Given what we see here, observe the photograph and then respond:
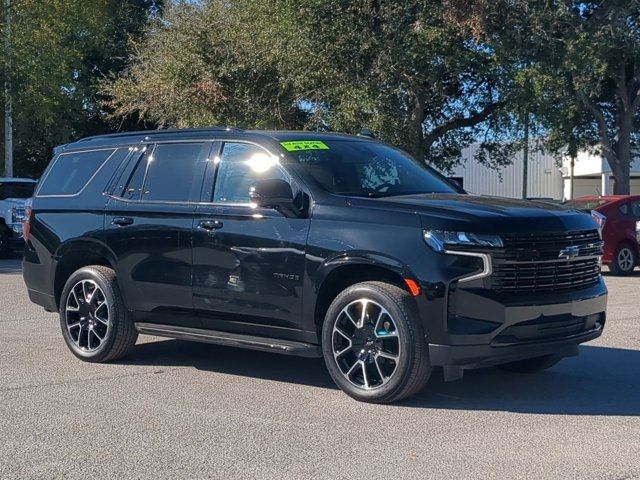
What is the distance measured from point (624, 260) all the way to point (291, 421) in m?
12.4

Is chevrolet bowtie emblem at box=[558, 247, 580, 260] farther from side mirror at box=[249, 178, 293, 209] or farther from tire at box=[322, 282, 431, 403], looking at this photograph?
side mirror at box=[249, 178, 293, 209]

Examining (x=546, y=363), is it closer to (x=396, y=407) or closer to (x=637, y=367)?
(x=637, y=367)

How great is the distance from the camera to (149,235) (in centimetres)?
773

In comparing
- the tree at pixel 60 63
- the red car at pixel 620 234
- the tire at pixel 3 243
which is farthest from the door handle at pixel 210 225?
the tree at pixel 60 63

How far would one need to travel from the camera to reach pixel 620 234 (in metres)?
17.2

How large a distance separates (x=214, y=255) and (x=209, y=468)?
2.44 m

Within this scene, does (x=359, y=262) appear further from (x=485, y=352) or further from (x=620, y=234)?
(x=620, y=234)

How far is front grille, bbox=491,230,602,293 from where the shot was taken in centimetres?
622

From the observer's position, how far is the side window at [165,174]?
25.3ft

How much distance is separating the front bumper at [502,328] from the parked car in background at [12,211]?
16.4 meters

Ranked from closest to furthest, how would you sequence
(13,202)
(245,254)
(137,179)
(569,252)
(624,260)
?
(569,252) < (245,254) < (137,179) < (624,260) < (13,202)

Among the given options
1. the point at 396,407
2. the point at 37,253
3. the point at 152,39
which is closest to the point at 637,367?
the point at 396,407

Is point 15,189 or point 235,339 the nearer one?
point 235,339

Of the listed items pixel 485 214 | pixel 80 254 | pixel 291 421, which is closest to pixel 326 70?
pixel 80 254
